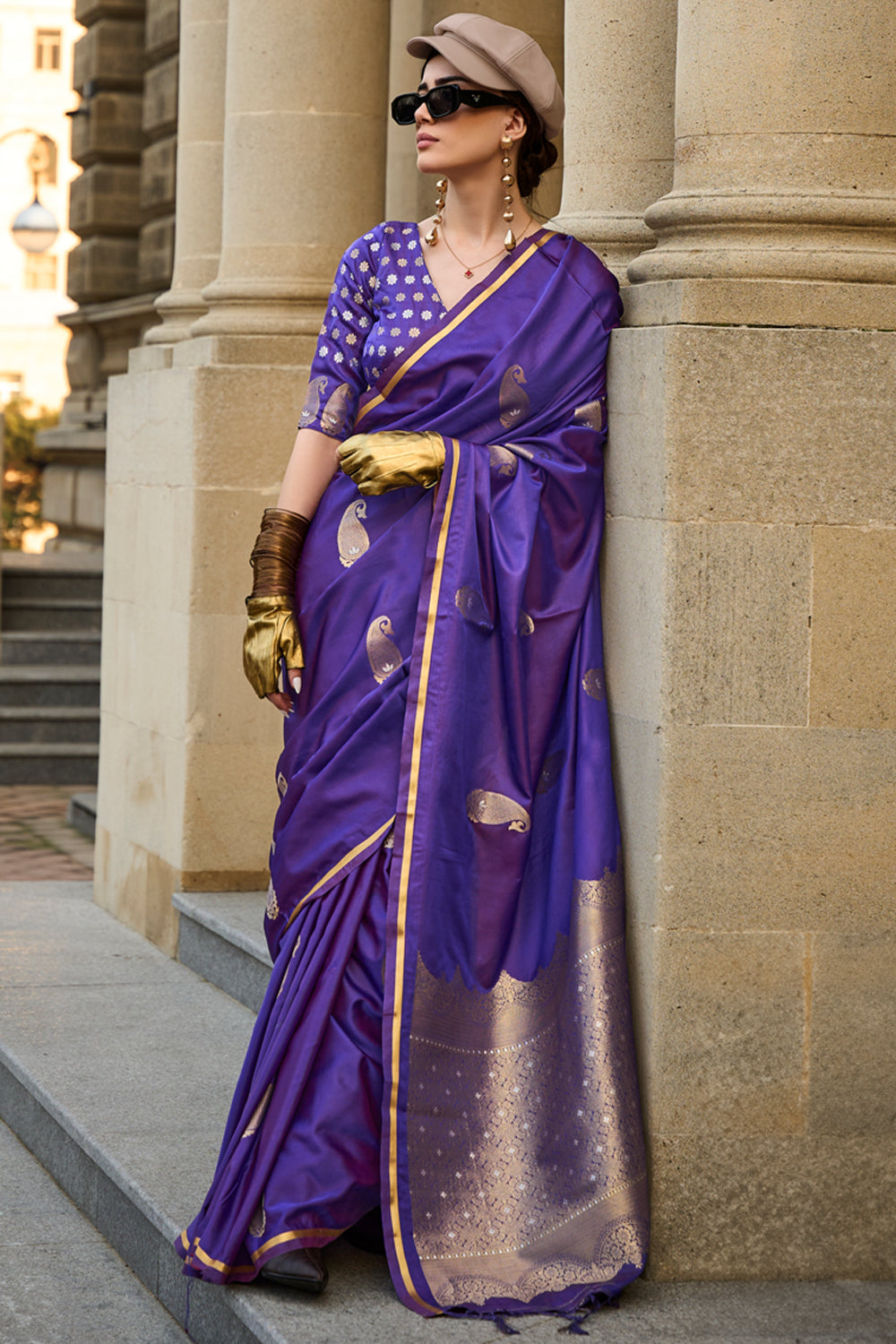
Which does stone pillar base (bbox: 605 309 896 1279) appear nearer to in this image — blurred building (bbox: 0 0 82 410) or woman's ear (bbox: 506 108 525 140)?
A: woman's ear (bbox: 506 108 525 140)

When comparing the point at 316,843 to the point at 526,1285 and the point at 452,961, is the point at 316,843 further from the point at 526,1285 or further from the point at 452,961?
the point at 526,1285

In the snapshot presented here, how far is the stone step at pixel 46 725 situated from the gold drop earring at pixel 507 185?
867 cm

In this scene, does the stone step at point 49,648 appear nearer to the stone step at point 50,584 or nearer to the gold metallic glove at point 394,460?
the stone step at point 50,584

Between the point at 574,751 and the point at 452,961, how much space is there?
1.40 ft

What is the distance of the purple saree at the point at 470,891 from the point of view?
345 centimetres

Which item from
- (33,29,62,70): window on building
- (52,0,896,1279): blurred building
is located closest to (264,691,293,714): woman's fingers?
(52,0,896,1279): blurred building

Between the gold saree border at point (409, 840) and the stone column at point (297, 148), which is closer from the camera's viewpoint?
the gold saree border at point (409, 840)

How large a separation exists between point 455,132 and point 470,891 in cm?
135

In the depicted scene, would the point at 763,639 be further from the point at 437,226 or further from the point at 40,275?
the point at 40,275

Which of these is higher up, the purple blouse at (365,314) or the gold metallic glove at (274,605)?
the purple blouse at (365,314)

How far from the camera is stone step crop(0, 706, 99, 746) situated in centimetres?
1196

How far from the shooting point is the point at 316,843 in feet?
12.1

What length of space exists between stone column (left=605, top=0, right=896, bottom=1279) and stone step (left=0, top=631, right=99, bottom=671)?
9.76 metres

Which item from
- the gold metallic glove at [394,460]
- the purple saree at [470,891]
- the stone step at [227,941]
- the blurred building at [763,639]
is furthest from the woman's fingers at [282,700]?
the stone step at [227,941]
